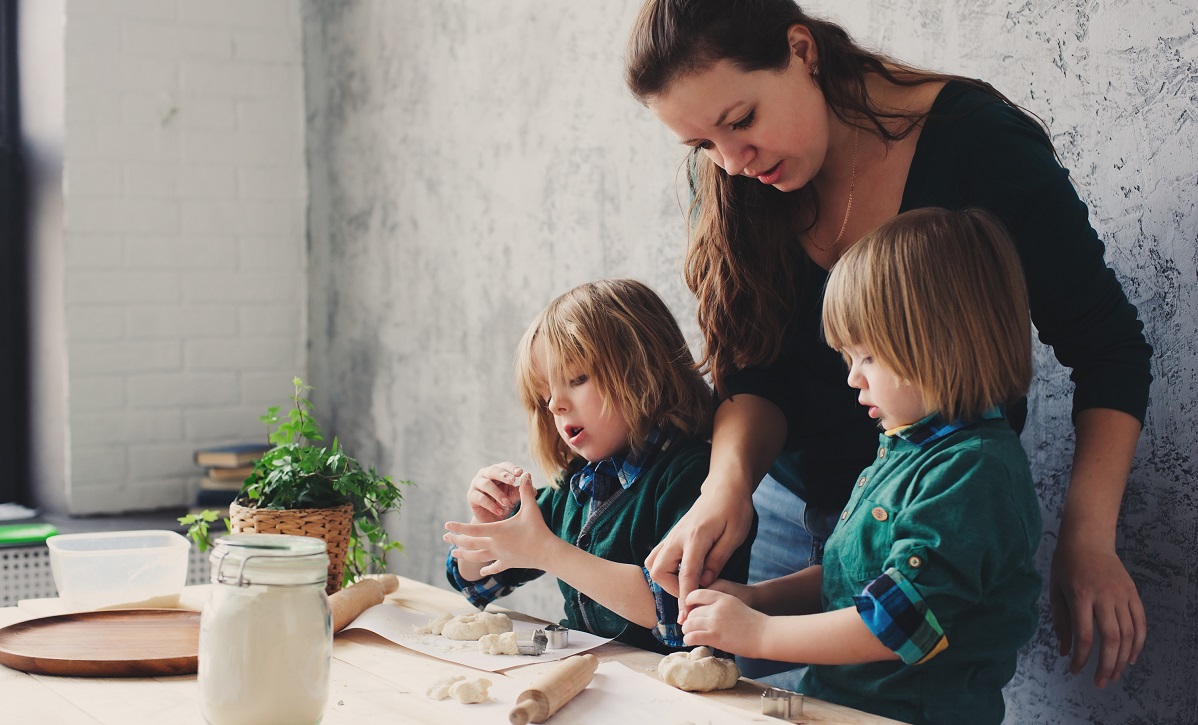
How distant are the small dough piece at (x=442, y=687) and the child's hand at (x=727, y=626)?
24cm

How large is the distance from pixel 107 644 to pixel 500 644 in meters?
0.46

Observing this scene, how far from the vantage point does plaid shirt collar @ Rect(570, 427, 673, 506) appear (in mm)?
1534

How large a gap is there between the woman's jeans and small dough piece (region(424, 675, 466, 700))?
0.58m

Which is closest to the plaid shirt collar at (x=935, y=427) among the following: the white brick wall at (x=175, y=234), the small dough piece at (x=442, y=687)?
the small dough piece at (x=442, y=687)

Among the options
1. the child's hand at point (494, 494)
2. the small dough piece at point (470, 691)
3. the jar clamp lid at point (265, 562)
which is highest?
the jar clamp lid at point (265, 562)

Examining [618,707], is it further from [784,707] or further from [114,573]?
[114,573]

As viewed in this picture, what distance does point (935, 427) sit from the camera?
46.3 inches

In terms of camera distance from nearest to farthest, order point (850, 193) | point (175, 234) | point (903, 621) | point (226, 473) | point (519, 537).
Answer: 1. point (903, 621)
2. point (519, 537)
3. point (850, 193)
4. point (226, 473)
5. point (175, 234)

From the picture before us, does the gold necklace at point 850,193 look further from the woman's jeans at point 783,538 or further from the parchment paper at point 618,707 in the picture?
the parchment paper at point 618,707

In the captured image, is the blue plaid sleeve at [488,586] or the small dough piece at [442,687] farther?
the blue plaid sleeve at [488,586]

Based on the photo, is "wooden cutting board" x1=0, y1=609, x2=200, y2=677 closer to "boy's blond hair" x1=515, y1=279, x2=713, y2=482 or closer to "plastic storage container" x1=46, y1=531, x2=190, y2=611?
"plastic storage container" x1=46, y1=531, x2=190, y2=611

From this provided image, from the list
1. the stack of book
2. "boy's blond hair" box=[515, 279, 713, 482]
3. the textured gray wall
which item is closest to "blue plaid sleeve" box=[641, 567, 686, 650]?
"boy's blond hair" box=[515, 279, 713, 482]

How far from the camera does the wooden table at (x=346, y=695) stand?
108 centimetres

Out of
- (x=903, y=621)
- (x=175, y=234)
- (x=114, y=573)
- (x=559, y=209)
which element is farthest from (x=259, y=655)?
(x=175, y=234)
